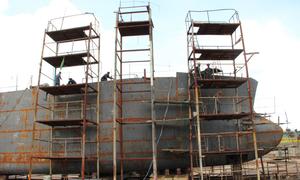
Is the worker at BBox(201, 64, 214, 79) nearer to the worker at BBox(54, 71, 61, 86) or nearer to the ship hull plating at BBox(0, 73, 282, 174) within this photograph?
the ship hull plating at BBox(0, 73, 282, 174)

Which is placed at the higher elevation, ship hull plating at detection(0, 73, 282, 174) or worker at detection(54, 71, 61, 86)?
worker at detection(54, 71, 61, 86)

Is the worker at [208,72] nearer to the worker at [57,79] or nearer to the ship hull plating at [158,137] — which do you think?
the ship hull plating at [158,137]

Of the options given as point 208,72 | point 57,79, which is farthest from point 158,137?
point 57,79

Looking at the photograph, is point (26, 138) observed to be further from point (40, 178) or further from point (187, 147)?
point (187, 147)

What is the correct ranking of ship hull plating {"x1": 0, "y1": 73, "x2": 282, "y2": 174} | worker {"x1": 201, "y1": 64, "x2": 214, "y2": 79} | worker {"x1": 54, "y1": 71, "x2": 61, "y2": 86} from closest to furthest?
ship hull plating {"x1": 0, "y1": 73, "x2": 282, "y2": 174} → worker {"x1": 201, "y1": 64, "x2": 214, "y2": 79} → worker {"x1": 54, "y1": 71, "x2": 61, "y2": 86}

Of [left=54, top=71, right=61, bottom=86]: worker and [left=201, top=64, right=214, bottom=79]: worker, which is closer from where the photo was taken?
[left=201, top=64, right=214, bottom=79]: worker

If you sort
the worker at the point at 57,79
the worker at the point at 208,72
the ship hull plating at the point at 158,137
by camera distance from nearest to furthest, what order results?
the ship hull plating at the point at 158,137, the worker at the point at 208,72, the worker at the point at 57,79

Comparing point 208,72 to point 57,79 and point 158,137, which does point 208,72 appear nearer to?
point 158,137

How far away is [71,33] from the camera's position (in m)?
19.5

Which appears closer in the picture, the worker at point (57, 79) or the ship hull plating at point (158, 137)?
the ship hull plating at point (158, 137)

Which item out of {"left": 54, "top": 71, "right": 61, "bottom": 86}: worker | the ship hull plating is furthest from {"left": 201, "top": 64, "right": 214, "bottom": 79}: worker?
{"left": 54, "top": 71, "right": 61, "bottom": 86}: worker

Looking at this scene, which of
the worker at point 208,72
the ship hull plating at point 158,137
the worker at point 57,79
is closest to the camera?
the ship hull plating at point 158,137

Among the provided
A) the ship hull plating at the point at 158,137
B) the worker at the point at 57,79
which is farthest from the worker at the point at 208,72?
the worker at the point at 57,79

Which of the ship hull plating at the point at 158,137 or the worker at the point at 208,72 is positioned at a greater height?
the worker at the point at 208,72
